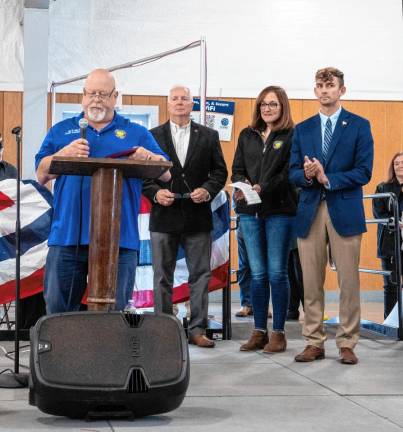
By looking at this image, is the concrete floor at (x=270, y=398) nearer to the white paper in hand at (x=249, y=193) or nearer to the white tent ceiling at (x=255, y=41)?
the white paper in hand at (x=249, y=193)

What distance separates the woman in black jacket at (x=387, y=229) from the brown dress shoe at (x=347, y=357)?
70.2 inches

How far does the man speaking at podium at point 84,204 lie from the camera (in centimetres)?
308

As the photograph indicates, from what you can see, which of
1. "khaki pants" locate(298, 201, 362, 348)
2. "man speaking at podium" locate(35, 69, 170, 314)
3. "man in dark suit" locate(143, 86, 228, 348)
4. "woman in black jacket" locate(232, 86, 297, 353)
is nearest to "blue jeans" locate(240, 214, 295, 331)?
"woman in black jacket" locate(232, 86, 297, 353)

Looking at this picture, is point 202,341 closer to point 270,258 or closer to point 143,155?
point 270,258

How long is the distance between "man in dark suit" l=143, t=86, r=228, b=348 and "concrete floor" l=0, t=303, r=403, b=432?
369 mm

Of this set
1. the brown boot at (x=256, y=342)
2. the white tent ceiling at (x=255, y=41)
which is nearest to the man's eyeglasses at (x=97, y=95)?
the brown boot at (x=256, y=342)

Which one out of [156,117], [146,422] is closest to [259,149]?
[146,422]

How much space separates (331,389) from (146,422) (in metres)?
1.01

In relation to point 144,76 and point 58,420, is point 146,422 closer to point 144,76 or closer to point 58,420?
point 58,420

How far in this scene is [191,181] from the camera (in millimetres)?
4844

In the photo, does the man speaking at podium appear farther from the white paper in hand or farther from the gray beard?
the white paper in hand

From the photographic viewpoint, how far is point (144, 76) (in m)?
9.28

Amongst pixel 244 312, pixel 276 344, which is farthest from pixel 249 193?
pixel 244 312

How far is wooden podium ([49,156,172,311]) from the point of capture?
113 inches
